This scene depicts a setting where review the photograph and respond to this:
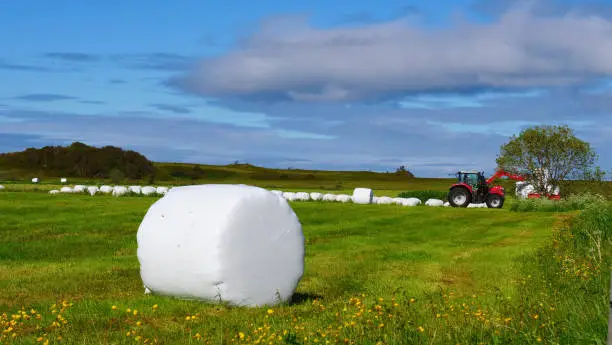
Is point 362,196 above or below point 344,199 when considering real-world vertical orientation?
above

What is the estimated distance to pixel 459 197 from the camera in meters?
43.5

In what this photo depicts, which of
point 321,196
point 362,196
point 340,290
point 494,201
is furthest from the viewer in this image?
point 321,196

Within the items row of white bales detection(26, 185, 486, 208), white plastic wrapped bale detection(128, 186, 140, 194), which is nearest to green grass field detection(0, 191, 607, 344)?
row of white bales detection(26, 185, 486, 208)

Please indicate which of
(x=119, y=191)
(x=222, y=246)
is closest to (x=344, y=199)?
(x=119, y=191)

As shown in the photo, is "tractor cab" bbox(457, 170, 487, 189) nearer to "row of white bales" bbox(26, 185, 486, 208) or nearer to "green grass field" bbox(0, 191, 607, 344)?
"row of white bales" bbox(26, 185, 486, 208)

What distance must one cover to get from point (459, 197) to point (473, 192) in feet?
3.22

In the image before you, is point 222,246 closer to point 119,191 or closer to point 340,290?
point 340,290

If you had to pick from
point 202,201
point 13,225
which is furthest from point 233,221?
point 13,225

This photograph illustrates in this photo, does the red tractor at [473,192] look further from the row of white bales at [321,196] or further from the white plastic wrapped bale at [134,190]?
the white plastic wrapped bale at [134,190]

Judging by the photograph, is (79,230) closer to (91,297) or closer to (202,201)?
(91,297)

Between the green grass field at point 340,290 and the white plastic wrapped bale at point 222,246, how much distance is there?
330mm

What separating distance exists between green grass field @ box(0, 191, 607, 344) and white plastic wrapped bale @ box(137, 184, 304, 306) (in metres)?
0.33

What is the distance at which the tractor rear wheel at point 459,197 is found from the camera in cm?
4334

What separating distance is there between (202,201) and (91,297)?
10.2 ft
